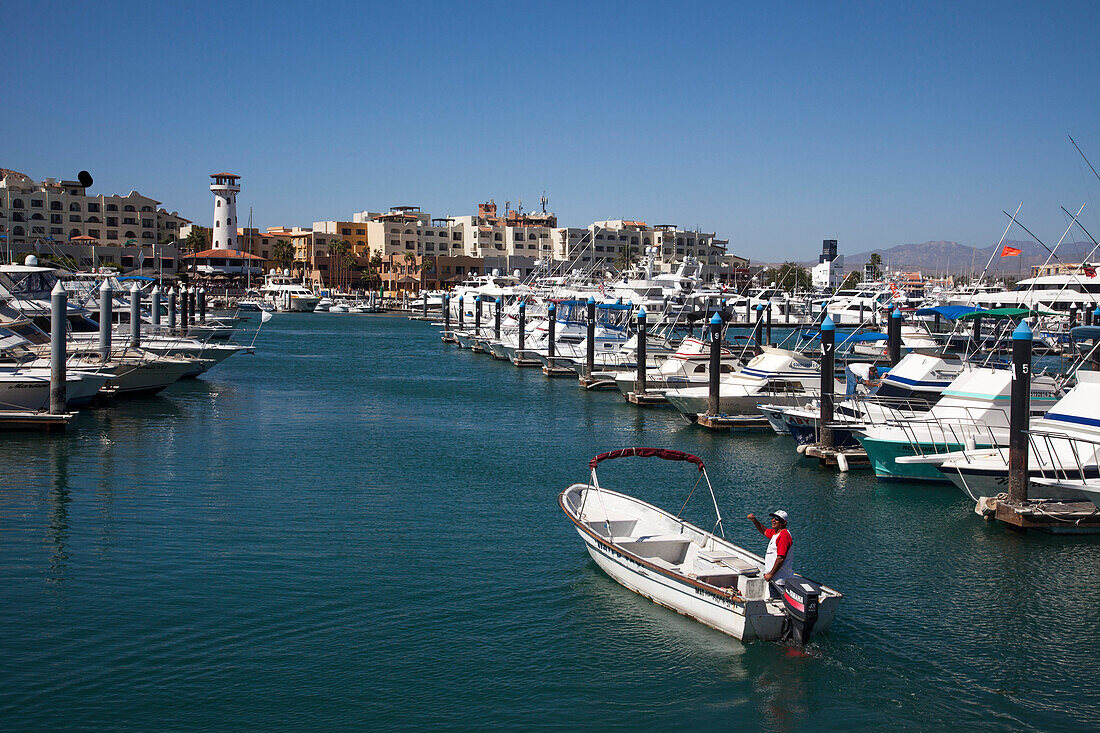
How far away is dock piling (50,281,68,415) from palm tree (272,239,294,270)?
5815 inches

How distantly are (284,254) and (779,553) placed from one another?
559 feet

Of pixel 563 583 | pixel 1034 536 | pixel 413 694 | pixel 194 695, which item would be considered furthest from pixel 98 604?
pixel 1034 536

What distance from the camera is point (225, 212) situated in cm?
16962

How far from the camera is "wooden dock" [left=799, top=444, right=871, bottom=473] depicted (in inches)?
1122

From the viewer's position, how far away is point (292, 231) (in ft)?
652

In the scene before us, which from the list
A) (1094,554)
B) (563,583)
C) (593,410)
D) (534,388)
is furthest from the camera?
(534,388)

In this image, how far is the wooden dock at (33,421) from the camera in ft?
104

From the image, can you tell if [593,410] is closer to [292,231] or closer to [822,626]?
[822,626]

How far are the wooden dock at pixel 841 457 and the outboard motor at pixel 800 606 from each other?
14.0 meters

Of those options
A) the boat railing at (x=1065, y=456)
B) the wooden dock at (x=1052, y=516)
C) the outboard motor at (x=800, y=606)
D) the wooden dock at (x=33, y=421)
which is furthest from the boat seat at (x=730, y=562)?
the wooden dock at (x=33, y=421)

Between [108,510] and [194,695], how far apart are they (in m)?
11.0

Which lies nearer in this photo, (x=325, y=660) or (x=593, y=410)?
(x=325, y=660)

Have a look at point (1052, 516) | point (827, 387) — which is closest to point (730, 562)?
point (1052, 516)

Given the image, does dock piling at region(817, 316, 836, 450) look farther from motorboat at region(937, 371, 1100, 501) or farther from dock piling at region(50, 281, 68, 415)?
dock piling at region(50, 281, 68, 415)
